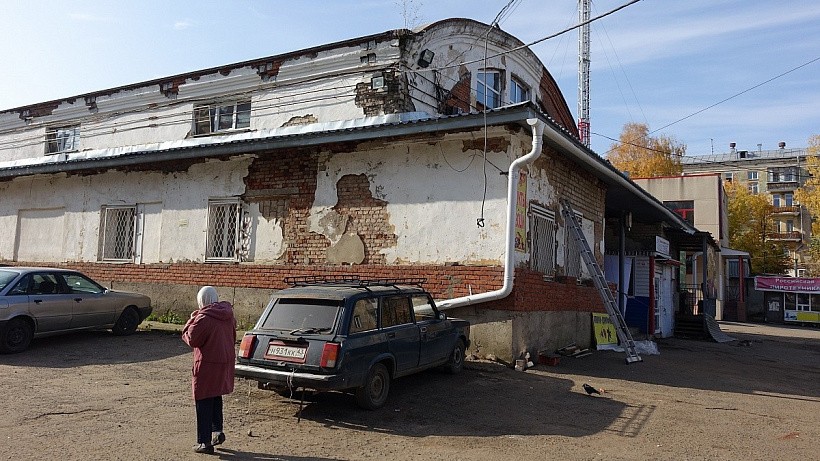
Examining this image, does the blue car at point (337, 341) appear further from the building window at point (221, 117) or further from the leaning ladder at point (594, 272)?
the building window at point (221, 117)

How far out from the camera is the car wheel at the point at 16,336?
954 cm

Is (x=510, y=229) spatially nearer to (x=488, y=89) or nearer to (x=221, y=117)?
(x=488, y=89)

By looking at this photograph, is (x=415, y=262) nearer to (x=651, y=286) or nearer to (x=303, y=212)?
(x=303, y=212)

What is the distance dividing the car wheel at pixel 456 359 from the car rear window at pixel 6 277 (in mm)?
7116

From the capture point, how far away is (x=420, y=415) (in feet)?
22.5

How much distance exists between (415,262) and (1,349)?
668cm

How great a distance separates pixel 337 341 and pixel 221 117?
1105 cm

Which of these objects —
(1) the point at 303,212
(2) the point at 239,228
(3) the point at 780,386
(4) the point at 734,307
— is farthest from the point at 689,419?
(4) the point at 734,307

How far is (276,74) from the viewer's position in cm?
1504

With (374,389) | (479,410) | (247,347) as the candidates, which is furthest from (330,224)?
(479,410)

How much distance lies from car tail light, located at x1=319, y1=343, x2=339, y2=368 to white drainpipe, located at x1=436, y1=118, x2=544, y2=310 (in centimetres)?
382

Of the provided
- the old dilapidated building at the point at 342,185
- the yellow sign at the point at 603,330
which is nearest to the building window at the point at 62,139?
the old dilapidated building at the point at 342,185

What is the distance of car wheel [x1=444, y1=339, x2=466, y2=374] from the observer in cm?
885

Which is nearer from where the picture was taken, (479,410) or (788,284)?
(479,410)
